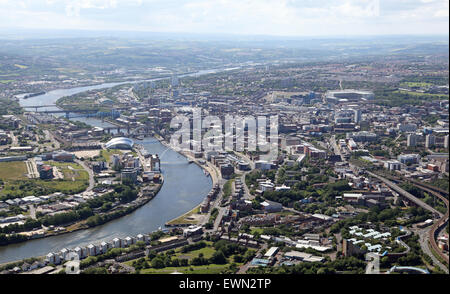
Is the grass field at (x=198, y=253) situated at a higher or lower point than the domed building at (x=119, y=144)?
higher

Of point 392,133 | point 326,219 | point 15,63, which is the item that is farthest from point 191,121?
point 15,63

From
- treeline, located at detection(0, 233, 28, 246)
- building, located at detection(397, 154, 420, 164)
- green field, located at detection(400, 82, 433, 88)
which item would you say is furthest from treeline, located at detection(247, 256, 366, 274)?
green field, located at detection(400, 82, 433, 88)

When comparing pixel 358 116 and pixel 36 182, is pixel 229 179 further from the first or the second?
pixel 358 116

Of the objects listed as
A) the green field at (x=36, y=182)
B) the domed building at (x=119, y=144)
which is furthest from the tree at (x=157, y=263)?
the domed building at (x=119, y=144)

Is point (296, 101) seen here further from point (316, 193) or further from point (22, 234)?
point (22, 234)

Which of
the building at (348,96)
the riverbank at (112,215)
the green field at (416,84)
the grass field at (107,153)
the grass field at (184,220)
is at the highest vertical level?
the green field at (416,84)

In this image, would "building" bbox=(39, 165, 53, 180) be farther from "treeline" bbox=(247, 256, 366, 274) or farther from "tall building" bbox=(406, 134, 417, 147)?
"tall building" bbox=(406, 134, 417, 147)

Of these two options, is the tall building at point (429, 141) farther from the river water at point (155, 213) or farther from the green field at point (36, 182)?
the green field at point (36, 182)
